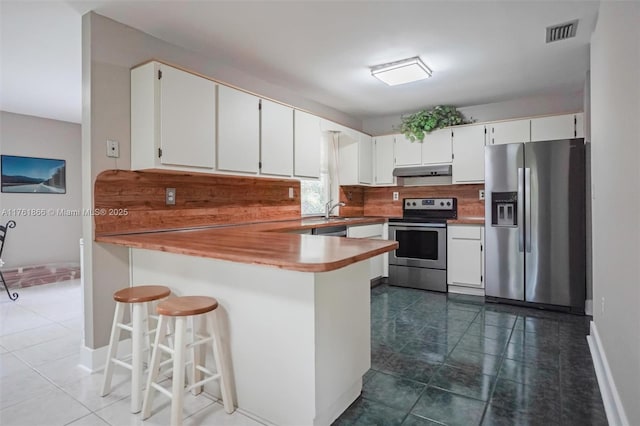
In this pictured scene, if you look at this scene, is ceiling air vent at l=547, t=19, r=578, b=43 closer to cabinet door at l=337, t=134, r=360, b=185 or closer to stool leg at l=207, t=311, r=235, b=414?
cabinet door at l=337, t=134, r=360, b=185

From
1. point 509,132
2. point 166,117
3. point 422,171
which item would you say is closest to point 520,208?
point 509,132

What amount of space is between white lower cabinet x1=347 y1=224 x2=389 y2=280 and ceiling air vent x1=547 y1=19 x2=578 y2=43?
98.4 inches

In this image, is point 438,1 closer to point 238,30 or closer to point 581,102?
point 238,30

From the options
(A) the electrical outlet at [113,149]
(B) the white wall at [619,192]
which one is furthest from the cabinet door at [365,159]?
(A) the electrical outlet at [113,149]

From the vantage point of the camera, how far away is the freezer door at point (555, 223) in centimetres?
348

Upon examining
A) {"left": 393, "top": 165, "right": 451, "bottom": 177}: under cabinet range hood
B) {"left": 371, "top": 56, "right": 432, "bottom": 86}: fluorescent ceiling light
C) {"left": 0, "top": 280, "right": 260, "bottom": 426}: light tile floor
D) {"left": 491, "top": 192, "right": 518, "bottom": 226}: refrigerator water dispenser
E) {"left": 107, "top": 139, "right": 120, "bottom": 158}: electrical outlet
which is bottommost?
{"left": 0, "top": 280, "right": 260, "bottom": 426}: light tile floor

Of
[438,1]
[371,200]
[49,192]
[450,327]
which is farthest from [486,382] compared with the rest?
[49,192]

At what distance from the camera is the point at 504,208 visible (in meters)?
3.83

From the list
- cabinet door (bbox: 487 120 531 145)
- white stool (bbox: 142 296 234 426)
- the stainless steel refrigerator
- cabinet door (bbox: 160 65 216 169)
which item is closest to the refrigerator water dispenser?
the stainless steel refrigerator

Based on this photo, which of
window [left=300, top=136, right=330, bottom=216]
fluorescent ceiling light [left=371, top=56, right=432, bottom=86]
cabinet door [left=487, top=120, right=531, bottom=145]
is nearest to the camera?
fluorescent ceiling light [left=371, top=56, right=432, bottom=86]

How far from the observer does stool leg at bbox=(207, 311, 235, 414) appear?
1792 millimetres

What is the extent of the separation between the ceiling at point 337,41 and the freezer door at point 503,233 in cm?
79

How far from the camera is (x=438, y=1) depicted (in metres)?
2.25

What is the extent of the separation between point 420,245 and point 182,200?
2885 millimetres
